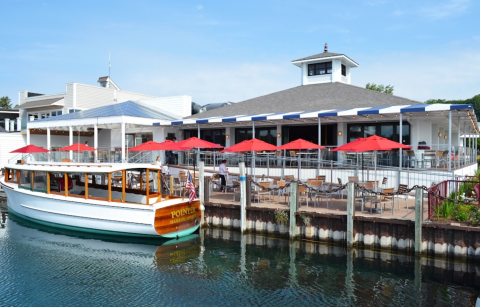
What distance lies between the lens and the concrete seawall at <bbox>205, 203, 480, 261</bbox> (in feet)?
34.9

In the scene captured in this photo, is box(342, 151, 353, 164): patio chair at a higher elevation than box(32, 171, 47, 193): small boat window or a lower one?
higher

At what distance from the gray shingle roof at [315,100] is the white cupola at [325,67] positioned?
0.98 meters

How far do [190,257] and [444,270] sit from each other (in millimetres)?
7131

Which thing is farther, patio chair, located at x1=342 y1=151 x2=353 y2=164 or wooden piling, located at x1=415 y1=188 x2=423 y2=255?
patio chair, located at x1=342 y1=151 x2=353 y2=164

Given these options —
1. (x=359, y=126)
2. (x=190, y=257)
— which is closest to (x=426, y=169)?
(x=359, y=126)

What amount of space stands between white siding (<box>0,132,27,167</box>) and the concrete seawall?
2522 cm

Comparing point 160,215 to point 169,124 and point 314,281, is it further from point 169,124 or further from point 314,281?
point 169,124

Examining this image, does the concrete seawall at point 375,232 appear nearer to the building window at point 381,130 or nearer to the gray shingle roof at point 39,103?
the building window at point 381,130

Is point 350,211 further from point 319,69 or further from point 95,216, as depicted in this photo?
point 319,69

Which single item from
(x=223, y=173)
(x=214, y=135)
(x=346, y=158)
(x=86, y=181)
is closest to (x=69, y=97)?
(x=214, y=135)

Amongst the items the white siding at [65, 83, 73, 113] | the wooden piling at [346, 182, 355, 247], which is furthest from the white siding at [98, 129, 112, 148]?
the wooden piling at [346, 182, 355, 247]

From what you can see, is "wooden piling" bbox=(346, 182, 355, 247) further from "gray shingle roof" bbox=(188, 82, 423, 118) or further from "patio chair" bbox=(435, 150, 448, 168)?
"gray shingle roof" bbox=(188, 82, 423, 118)

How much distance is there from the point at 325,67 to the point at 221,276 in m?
22.8

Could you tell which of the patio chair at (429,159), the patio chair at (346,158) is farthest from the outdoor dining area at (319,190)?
the patio chair at (429,159)
